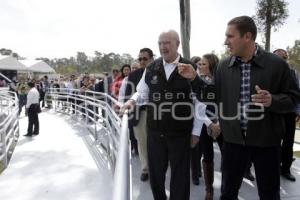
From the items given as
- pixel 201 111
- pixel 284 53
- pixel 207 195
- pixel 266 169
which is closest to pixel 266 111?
pixel 266 169

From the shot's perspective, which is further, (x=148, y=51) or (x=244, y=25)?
(x=148, y=51)

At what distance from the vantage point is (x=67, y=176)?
5.74m

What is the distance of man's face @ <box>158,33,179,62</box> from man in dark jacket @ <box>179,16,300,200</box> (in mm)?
424

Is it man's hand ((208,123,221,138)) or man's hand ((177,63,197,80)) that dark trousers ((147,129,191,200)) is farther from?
man's hand ((177,63,197,80))

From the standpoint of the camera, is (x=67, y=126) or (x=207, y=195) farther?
(x=67, y=126)

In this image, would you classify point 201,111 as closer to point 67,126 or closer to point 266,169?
point 266,169

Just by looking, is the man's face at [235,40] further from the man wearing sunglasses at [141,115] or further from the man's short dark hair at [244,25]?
the man wearing sunglasses at [141,115]

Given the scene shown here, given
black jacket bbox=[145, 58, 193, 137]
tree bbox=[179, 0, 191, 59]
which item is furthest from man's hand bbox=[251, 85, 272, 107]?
tree bbox=[179, 0, 191, 59]

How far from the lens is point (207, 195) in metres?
3.84

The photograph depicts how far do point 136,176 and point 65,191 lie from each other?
111 cm

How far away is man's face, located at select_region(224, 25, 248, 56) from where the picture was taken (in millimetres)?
2549

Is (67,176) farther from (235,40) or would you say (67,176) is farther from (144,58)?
(235,40)

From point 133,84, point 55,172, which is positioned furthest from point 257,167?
point 55,172

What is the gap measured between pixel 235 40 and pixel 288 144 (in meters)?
2.73
